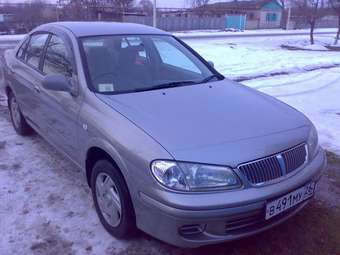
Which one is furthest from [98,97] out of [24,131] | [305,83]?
[305,83]

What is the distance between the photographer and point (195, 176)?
240cm

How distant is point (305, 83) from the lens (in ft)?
29.6

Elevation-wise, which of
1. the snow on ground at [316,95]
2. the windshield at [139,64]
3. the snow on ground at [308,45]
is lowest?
the snow on ground at [316,95]

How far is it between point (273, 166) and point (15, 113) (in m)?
3.92

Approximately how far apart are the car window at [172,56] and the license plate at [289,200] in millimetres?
1681

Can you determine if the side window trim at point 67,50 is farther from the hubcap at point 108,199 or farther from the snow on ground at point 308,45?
the snow on ground at point 308,45

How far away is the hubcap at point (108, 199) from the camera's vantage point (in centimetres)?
288

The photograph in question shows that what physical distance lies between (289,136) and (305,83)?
264 inches

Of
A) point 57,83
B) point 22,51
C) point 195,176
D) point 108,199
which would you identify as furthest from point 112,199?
point 22,51

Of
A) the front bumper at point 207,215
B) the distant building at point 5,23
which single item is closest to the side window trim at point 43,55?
the front bumper at point 207,215

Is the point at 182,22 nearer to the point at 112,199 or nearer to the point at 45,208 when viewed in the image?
the point at 45,208

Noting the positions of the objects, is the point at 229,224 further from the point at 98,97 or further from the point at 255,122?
the point at 98,97

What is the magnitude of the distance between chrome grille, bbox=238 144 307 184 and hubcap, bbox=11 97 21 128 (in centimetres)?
367

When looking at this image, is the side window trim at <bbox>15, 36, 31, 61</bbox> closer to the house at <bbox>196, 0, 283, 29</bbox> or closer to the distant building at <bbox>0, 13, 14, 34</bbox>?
the distant building at <bbox>0, 13, 14, 34</bbox>
